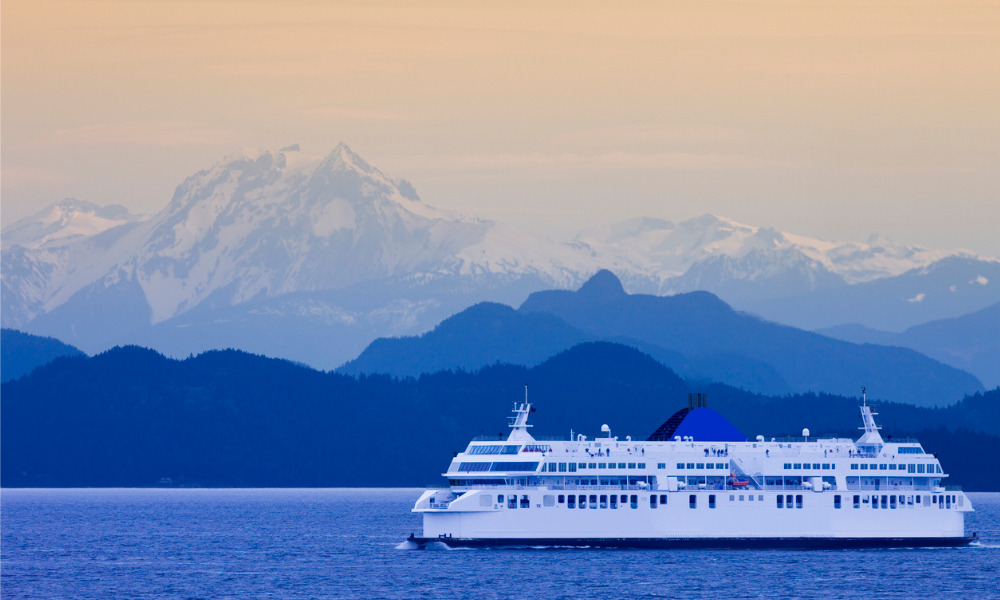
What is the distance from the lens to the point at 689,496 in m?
110

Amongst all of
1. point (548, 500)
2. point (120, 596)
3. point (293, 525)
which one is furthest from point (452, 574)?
point (293, 525)

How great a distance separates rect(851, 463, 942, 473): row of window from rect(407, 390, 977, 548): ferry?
0.06 m

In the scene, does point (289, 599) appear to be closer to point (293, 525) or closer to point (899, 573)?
Answer: point (899, 573)

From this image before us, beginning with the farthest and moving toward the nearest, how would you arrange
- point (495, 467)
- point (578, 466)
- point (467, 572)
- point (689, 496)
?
point (578, 466), point (689, 496), point (495, 467), point (467, 572)

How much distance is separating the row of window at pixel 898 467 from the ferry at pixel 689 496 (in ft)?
0.20

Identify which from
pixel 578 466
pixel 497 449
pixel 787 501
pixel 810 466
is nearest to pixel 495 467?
pixel 497 449

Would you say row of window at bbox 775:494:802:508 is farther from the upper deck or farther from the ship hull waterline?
the ship hull waterline

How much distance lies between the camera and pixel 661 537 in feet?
359

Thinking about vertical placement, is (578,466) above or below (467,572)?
above

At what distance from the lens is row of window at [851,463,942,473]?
370ft

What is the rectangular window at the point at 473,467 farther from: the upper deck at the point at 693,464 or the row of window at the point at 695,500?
the row of window at the point at 695,500

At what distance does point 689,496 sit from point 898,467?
13.3 meters

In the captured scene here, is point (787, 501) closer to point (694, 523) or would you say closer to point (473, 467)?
point (694, 523)

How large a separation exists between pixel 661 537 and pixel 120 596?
31847mm
